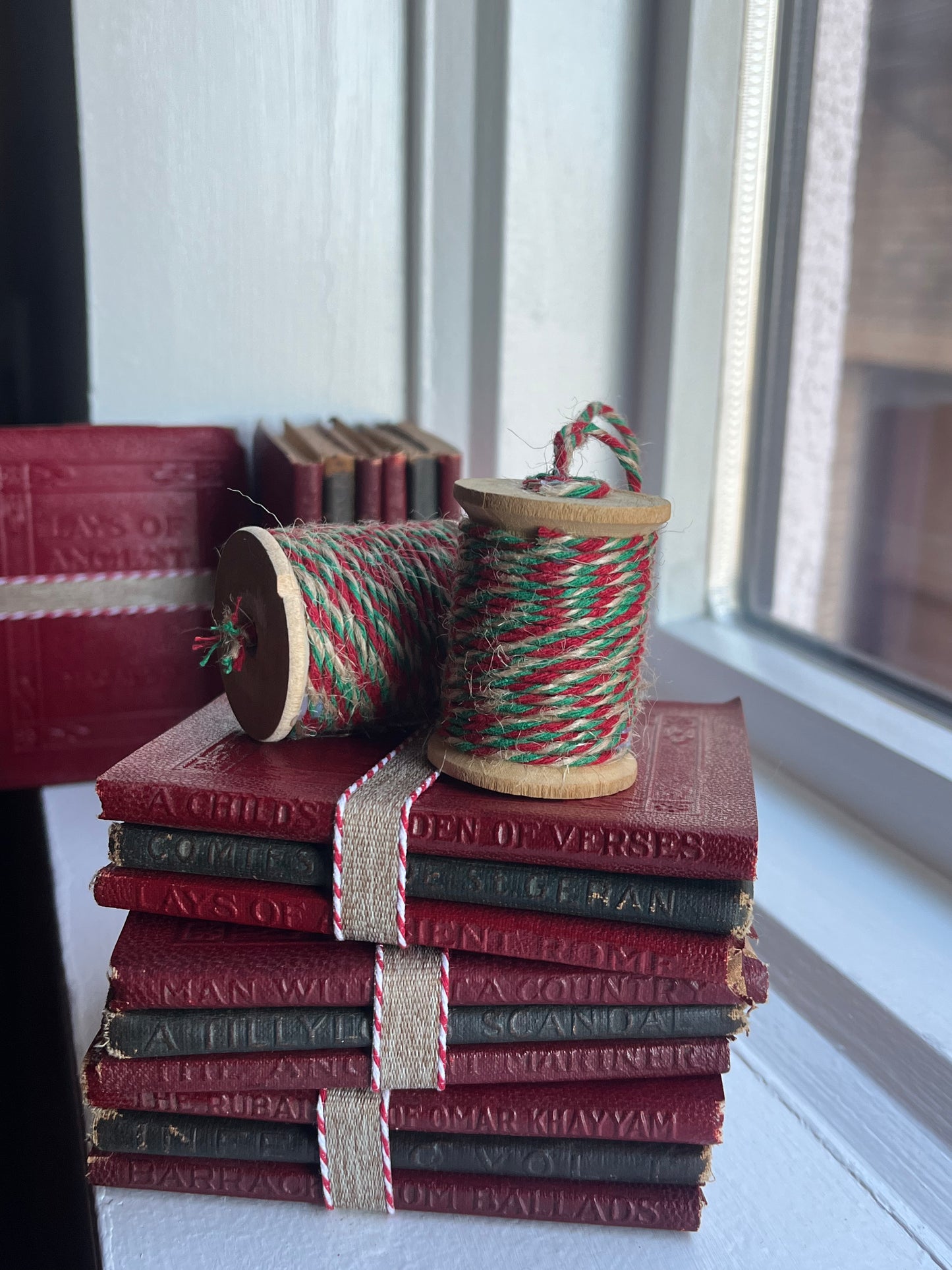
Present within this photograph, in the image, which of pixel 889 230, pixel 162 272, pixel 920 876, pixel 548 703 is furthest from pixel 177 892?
pixel 889 230

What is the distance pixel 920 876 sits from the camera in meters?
0.87

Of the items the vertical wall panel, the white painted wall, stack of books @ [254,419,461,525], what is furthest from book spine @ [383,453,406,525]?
the white painted wall

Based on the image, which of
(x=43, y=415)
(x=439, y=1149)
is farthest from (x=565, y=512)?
(x=43, y=415)

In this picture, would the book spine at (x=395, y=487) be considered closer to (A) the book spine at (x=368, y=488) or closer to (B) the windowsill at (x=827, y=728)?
(A) the book spine at (x=368, y=488)

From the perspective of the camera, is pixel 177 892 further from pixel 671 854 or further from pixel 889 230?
pixel 889 230

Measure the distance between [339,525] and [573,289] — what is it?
613 millimetres

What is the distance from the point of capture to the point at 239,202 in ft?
3.84

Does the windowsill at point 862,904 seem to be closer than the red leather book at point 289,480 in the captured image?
Yes

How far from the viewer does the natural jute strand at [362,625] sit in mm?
612

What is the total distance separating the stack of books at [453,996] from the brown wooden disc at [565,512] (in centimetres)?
15

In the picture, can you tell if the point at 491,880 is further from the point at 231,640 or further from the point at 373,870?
the point at 231,640

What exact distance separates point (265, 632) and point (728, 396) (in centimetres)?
72

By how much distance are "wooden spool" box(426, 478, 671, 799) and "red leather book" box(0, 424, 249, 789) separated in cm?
59

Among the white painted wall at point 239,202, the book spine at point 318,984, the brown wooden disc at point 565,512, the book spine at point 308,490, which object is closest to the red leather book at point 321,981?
the book spine at point 318,984
